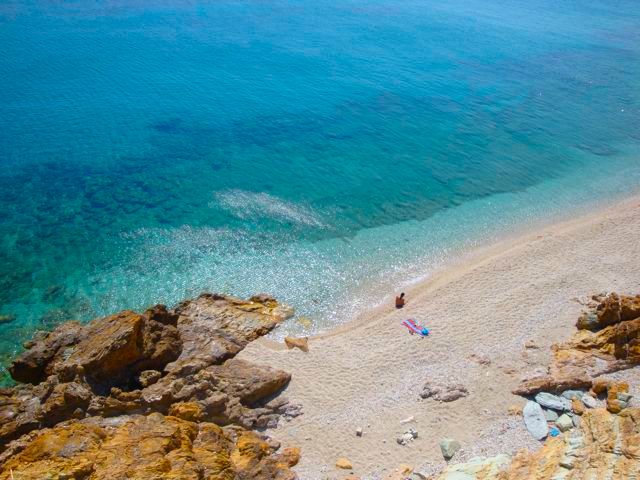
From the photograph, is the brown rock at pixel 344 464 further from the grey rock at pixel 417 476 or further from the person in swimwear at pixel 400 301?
the person in swimwear at pixel 400 301

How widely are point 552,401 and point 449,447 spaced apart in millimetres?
4682

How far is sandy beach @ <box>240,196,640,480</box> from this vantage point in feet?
58.0

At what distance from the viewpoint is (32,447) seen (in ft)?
44.5

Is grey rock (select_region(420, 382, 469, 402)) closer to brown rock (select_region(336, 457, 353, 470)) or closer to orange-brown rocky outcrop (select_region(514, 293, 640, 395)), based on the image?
orange-brown rocky outcrop (select_region(514, 293, 640, 395))

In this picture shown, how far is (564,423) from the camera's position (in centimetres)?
1723

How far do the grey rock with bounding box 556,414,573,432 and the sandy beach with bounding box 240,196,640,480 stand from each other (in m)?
1.31

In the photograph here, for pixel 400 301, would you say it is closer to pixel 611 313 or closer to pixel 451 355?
pixel 451 355

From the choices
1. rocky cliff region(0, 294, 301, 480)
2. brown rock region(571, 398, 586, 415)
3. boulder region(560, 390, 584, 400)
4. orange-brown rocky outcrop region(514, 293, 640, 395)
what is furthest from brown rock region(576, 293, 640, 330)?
rocky cliff region(0, 294, 301, 480)

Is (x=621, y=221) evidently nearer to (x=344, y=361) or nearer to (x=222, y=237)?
(x=344, y=361)

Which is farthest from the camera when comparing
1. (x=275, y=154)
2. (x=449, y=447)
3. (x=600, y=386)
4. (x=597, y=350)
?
(x=275, y=154)

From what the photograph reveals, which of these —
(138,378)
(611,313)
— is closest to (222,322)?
(138,378)

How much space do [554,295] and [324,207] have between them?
16417 millimetres

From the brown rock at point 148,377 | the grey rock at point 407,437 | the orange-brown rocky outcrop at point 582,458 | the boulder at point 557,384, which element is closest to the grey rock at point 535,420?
the orange-brown rocky outcrop at point 582,458

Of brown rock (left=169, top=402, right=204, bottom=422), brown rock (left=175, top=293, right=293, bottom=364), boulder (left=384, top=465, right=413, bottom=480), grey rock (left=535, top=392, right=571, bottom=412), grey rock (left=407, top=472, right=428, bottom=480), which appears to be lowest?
boulder (left=384, top=465, right=413, bottom=480)
